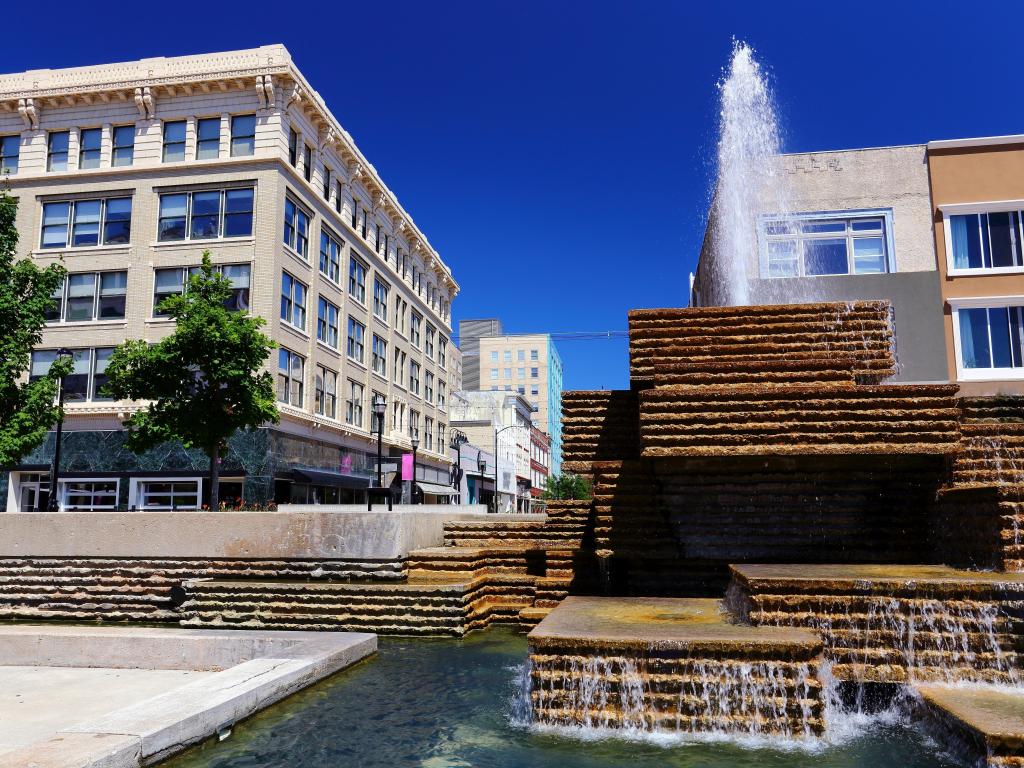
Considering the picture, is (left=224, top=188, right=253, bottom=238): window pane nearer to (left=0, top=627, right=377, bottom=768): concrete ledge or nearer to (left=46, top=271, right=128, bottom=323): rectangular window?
(left=46, top=271, right=128, bottom=323): rectangular window

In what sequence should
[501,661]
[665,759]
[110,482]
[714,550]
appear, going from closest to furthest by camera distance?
[665,759] → [501,661] → [714,550] → [110,482]

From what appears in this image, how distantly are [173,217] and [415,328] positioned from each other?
23117mm

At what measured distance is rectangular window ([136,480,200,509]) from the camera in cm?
3212

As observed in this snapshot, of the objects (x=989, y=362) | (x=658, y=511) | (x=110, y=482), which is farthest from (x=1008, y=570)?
(x=110, y=482)

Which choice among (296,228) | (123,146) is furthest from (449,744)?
(123,146)

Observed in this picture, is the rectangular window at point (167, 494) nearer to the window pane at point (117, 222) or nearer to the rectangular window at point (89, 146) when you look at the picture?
the window pane at point (117, 222)

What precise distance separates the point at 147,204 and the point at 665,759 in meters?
34.4

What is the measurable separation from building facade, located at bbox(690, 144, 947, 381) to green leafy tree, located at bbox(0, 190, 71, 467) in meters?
17.5

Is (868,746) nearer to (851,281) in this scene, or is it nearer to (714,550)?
(714,550)

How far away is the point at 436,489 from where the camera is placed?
5581cm

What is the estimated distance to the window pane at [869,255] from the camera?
73.7 feet

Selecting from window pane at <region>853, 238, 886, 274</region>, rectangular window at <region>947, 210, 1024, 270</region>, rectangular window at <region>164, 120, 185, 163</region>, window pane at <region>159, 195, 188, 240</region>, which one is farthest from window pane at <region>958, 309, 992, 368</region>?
rectangular window at <region>164, 120, 185, 163</region>

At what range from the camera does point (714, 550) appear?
10688mm

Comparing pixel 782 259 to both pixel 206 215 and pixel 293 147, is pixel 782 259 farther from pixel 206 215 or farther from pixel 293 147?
pixel 206 215
